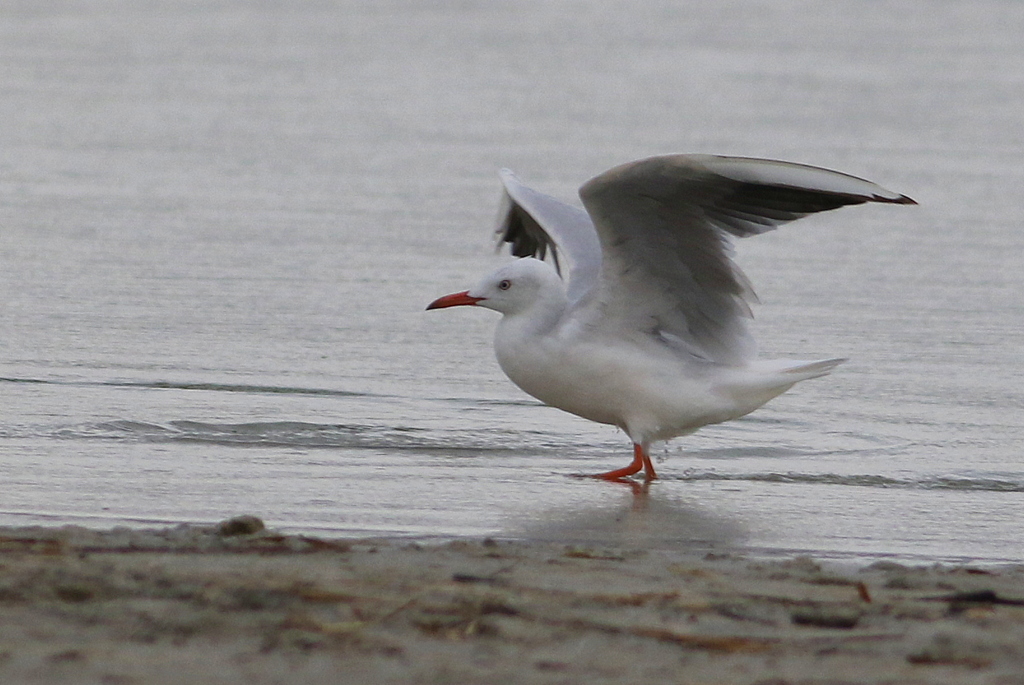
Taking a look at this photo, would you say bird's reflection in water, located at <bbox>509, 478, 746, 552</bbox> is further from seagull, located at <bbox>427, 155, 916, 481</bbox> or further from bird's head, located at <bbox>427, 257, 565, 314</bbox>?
bird's head, located at <bbox>427, 257, 565, 314</bbox>

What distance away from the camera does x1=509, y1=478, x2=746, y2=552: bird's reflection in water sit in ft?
16.7

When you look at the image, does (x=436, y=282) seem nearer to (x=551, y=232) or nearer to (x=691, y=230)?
(x=551, y=232)

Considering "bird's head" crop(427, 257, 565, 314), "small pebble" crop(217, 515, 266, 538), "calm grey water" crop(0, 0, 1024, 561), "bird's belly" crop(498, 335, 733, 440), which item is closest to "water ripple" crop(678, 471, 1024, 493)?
"calm grey water" crop(0, 0, 1024, 561)

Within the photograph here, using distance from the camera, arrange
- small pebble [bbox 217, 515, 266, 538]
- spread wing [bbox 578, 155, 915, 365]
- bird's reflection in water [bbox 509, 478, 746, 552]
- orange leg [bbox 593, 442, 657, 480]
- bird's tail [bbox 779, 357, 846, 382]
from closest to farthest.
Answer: small pebble [bbox 217, 515, 266, 538] → bird's reflection in water [bbox 509, 478, 746, 552] → spread wing [bbox 578, 155, 915, 365] → orange leg [bbox 593, 442, 657, 480] → bird's tail [bbox 779, 357, 846, 382]

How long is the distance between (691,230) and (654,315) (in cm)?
42

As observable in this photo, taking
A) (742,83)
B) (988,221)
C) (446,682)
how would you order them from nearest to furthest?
(446,682), (988,221), (742,83)

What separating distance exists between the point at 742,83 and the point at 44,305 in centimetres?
880

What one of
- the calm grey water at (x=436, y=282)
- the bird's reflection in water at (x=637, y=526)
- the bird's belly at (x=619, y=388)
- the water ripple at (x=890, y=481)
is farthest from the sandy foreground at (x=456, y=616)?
the bird's belly at (x=619, y=388)

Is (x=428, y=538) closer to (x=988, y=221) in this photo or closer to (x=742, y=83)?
(x=988, y=221)

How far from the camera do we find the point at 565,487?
586cm

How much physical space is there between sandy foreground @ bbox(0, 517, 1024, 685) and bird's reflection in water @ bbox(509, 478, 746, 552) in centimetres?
54

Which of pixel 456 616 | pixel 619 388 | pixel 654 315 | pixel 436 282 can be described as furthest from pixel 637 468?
Result: pixel 436 282

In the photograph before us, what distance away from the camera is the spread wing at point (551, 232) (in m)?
6.95

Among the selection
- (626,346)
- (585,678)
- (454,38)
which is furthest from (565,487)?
(454,38)
